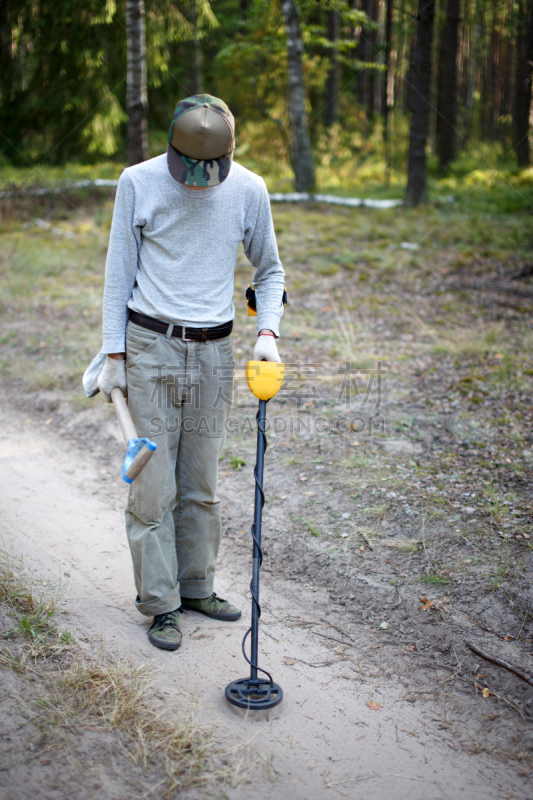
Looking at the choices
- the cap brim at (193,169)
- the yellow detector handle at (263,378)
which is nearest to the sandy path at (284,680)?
the yellow detector handle at (263,378)

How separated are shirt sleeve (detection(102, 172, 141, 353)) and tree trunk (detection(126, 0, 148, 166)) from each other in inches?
323

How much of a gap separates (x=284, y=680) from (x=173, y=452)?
114 centimetres

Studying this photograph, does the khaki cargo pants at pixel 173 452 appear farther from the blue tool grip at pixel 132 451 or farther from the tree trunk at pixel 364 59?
the tree trunk at pixel 364 59

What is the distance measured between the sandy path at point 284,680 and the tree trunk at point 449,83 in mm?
13561

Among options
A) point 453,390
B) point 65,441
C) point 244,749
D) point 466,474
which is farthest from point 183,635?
point 453,390

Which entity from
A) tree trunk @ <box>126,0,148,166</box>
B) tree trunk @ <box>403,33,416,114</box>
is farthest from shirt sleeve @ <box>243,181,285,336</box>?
tree trunk @ <box>403,33,416,114</box>

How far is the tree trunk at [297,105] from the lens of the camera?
11.1 m

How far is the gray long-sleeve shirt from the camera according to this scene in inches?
95.3

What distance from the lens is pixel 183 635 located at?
283 cm

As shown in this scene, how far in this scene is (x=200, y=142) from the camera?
7.45 ft

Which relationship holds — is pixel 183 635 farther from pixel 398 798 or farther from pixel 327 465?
pixel 327 465

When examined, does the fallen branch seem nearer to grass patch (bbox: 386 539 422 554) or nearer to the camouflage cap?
grass patch (bbox: 386 539 422 554)

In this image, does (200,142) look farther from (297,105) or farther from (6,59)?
(6,59)

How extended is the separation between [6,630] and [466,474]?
2.97 metres
